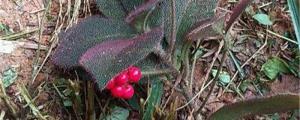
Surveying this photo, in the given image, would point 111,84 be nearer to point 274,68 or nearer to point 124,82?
point 124,82

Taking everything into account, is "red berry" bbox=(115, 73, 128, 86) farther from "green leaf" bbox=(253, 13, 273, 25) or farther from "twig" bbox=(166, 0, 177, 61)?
"green leaf" bbox=(253, 13, 273, 25)

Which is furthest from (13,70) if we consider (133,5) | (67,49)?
(133,5)

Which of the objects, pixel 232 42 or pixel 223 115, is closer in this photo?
pixel 223 115

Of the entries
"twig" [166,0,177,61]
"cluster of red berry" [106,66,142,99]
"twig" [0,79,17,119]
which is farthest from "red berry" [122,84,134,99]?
"twig" [0,79,17,119]

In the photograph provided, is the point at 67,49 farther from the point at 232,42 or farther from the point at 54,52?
the point at 232,42

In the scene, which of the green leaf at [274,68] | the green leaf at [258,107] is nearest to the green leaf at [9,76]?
the green leaf at [258,107]

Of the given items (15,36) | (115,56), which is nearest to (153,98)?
(115,56)

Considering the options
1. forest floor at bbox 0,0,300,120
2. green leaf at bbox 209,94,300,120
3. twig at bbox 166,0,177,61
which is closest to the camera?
green leaf at bbox 209,94,300,120
